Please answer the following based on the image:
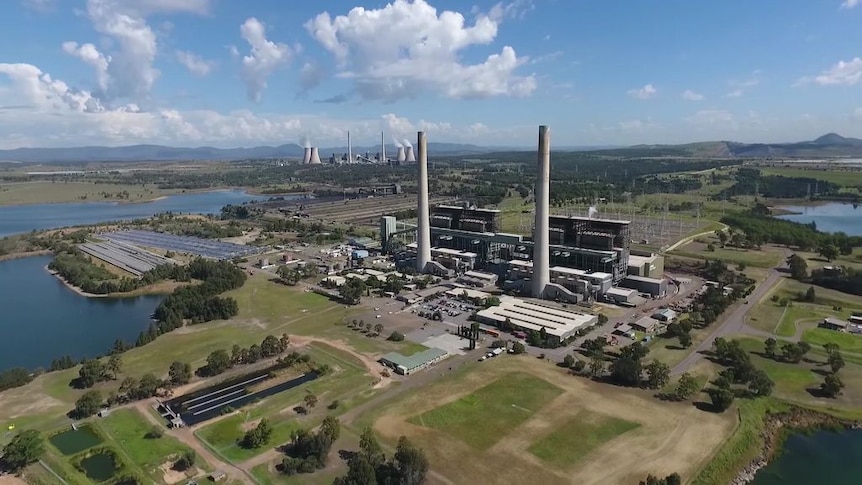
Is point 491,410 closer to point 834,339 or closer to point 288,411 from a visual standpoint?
point 288,411

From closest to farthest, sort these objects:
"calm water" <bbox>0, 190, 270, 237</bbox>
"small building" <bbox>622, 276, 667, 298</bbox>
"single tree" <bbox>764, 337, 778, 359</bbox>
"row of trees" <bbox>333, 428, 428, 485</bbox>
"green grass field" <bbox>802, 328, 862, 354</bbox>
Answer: "row of trees" <bbox>333, 428, 428, 485</bbox>
"single tree" <bbox>764, 337, 778, 359</bbox>
"green grass field" <bbox>802, 328, 862, 354</bbox>
"small building" <bbox>622, 276, 667, 298</bbox>
"calm water" <bbox>0, 190, 270, 237</bbox>

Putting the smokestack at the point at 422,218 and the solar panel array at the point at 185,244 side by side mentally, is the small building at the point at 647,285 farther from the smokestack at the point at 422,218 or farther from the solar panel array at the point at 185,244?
the solar panel array at the point at 185,244

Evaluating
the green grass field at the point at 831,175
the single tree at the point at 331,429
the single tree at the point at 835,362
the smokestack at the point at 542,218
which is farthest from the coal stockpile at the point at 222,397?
the green grass field at the point at 831,175

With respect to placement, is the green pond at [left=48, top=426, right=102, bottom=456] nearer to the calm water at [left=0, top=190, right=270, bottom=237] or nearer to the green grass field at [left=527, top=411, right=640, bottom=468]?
the green grass field at [left=527, top=411, right=640, bottom=468]

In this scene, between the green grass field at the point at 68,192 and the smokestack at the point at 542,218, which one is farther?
the green grass field at the point at 68,192

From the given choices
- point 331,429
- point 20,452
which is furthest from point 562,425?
point 20,452

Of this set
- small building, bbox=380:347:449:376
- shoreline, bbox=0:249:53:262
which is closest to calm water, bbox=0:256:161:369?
shoreline, bbox=0:249:53:262
